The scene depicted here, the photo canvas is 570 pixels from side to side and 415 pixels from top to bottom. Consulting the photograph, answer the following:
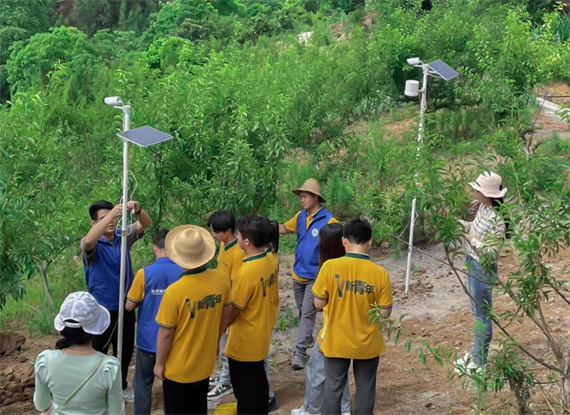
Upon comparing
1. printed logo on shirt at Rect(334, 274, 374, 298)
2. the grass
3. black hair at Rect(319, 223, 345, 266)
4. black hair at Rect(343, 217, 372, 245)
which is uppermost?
black hair at Rect(343, 217, 372, 245)

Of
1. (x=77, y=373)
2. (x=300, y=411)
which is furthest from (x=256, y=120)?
(x=77, y=373)

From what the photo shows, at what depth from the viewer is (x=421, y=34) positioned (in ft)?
40.1

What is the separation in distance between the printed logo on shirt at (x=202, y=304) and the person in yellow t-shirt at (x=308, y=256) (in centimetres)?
183

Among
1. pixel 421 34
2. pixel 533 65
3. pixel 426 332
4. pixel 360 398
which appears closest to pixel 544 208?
pixel 360 398

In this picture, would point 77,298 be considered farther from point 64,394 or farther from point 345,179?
point 345,179

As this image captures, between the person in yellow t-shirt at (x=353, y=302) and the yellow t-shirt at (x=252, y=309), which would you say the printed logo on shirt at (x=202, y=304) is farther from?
the person in yellow t-shirt at (x=353, y=302)

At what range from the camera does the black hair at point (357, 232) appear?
14.7ft

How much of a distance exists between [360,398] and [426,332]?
2.40m

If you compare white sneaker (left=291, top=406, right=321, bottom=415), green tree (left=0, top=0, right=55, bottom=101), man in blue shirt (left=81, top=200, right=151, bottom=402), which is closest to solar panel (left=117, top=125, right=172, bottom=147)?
man in blue shirt (left=81, top=200, right=151, bottom=402)

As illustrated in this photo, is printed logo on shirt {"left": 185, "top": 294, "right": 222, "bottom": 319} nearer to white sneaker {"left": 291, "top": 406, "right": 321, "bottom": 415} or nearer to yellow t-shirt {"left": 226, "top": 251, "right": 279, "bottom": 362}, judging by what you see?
yellow t-shirt {"left": 226, "top": 251, "right": 279, "bottom": 362}

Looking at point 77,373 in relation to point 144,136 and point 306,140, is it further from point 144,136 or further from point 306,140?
point 306,140

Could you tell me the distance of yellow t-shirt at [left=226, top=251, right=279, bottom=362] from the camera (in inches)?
187

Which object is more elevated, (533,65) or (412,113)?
(533,65)

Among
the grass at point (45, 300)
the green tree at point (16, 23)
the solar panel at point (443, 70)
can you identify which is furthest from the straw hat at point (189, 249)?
the green tree at point (16, 23)
